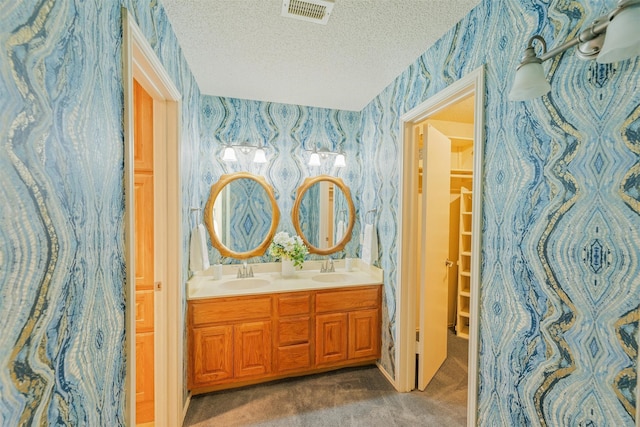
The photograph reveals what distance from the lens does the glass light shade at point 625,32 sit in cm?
67

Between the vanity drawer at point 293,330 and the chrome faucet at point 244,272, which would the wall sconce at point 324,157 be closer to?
the chrome faucet at point 244,272

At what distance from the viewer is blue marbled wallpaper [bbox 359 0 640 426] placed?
892 mm

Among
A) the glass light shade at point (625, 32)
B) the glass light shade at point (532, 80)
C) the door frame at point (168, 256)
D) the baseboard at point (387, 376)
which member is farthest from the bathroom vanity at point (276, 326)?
the glass light shade at point (625, 32)

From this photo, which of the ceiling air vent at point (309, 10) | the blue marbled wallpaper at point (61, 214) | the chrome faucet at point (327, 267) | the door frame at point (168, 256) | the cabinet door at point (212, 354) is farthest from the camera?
the chrome faucet at point (327, 267)

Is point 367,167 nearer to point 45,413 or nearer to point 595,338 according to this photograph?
point 595,338

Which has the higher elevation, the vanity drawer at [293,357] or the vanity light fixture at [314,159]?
the vanity light fixture at [314,159]

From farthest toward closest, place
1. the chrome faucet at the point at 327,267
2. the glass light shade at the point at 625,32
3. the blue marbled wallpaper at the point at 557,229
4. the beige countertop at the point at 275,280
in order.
Answer: the chrome faucet at the point at 327,267, the beige countertop at the point at 275,280, the blue marbled wallpaper at the point at 557,229, the glass light shade at the point at 625,32

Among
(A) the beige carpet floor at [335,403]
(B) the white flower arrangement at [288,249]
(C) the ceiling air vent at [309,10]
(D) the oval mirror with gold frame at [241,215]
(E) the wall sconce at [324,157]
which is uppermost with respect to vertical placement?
(C) the ceiling air vent at [309,10]

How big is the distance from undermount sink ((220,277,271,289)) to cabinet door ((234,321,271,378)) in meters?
0.40

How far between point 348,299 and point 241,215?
130 cm

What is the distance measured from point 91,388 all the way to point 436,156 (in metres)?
2.48

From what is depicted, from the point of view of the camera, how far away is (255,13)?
5.05ft

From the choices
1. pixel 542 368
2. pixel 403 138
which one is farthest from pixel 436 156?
pixel 542 368

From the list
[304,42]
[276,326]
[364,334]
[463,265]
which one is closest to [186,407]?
[276,326]
